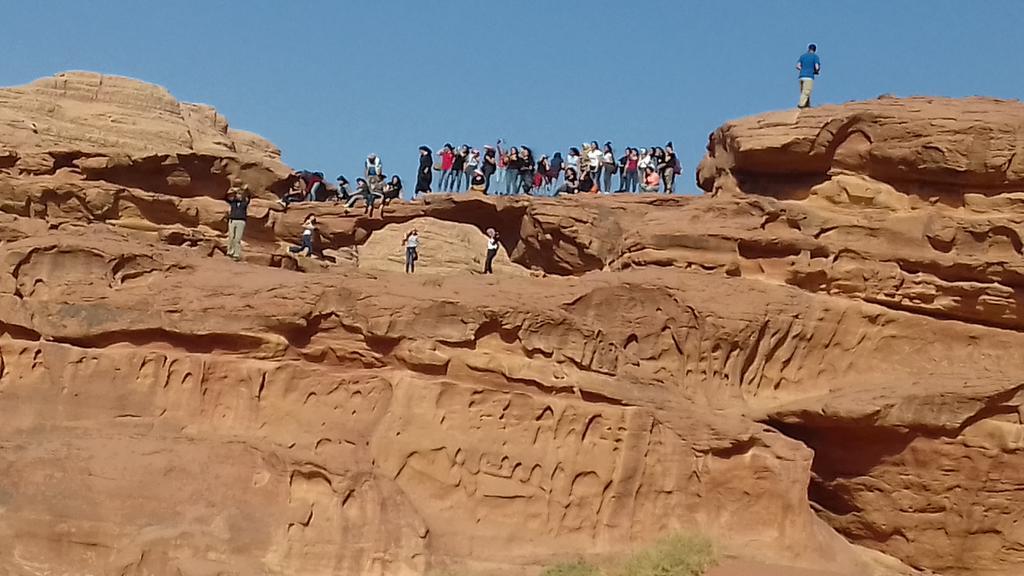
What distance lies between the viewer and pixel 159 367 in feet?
48.2

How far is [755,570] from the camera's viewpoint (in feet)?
49.0

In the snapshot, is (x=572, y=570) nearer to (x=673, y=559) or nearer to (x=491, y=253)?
(x=673, y=559)

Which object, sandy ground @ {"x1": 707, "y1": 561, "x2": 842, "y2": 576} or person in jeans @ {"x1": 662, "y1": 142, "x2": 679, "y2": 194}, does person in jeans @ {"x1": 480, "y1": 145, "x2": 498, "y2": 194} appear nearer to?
person in jeans @ {"x1": 662, "y1": 142, "x2": 679, "y2": 194}

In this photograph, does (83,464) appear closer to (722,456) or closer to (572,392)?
(572,392)

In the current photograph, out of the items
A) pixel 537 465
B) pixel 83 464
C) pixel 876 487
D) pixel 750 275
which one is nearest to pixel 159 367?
pixel 83 464

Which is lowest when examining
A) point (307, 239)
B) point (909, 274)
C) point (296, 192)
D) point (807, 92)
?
point (307, 239)

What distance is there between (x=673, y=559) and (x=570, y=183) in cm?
1165

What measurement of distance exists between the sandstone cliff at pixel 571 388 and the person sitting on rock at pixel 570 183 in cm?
452

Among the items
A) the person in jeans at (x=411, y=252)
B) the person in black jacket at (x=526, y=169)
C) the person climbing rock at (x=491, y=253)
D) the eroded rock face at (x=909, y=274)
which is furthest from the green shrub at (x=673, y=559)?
the person in black jacket at (x=526, y=169)

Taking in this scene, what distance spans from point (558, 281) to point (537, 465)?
290 cm

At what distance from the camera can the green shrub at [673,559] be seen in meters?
14.3

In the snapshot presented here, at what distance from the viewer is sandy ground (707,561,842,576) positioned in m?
14.7

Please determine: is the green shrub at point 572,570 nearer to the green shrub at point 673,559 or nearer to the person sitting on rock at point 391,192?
the green shrub at point 673,559

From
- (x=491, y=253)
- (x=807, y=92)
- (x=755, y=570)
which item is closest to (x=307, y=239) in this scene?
(x=491, y=253)
